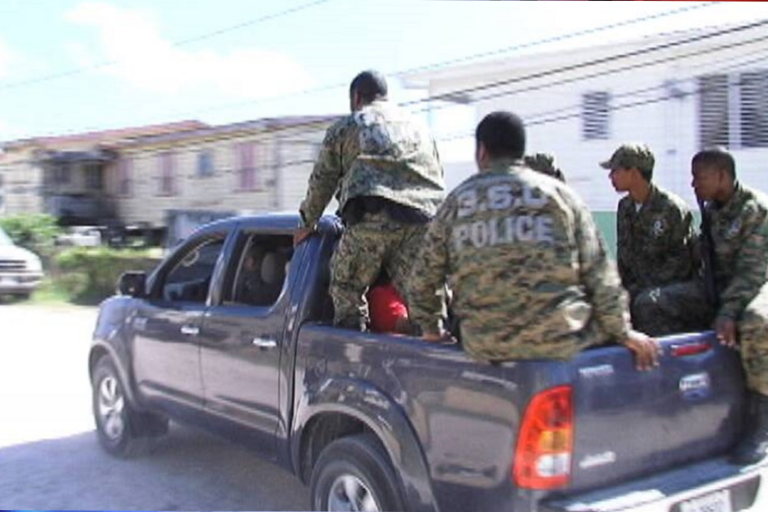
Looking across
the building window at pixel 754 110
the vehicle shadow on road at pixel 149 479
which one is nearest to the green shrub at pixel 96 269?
the building window at pixel 754 110

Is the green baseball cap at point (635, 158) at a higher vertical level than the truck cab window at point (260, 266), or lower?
higher

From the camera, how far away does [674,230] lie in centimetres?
449

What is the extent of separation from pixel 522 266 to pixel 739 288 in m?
1.32

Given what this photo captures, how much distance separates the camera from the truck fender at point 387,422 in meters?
3.29

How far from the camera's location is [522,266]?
10.2 feet

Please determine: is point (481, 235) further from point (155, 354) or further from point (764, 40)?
point (764, 40)

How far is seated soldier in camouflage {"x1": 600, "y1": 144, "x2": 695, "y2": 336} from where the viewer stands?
4.50m

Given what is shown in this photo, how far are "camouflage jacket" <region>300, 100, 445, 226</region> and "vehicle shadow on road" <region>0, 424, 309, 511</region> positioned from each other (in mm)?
1531

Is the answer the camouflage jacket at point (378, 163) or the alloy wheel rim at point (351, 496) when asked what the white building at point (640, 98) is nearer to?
the camouflage jacket at point (378, 163)

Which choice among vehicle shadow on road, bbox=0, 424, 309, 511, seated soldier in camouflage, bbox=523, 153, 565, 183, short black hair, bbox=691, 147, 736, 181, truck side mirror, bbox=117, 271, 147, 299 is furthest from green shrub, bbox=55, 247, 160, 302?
short black hair, bbox=691, 147, 736, 181

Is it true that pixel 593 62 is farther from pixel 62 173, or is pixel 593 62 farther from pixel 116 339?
pixel 62 173

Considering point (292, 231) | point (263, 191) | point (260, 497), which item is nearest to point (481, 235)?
point (292, 231)

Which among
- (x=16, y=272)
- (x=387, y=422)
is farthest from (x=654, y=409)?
(x=16, y=272)

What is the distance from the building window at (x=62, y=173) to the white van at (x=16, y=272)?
1762 centimetres
